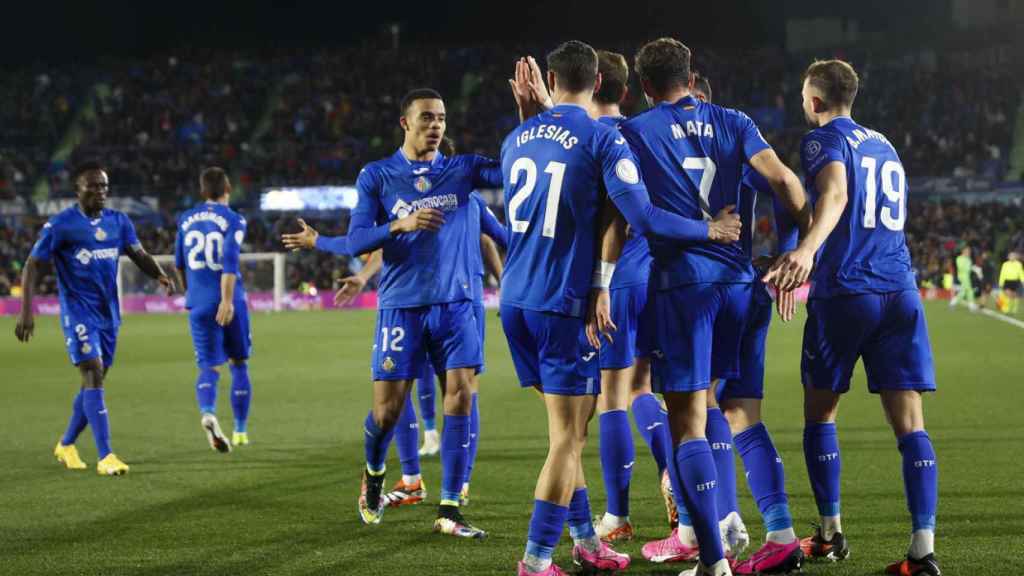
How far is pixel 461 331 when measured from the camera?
664cm

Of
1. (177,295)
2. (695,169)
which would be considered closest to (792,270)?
(695,169)

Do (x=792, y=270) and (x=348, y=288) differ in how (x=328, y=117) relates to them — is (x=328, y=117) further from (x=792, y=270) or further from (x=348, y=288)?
(x=792, y=270)

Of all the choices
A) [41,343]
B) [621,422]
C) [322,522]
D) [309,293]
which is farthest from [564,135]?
[309,293]

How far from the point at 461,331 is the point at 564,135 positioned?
1.95 meters

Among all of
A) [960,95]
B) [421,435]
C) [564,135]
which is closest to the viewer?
[564,135]

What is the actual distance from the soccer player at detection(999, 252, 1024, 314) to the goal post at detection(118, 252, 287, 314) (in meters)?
19.7

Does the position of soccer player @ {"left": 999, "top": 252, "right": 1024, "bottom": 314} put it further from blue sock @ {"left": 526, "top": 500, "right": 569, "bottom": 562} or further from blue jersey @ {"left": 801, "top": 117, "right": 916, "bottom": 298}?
blue sock @ {"left": 526, "top": 500, "right": 569, "bottom": 562}

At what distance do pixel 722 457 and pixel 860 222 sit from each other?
120cm

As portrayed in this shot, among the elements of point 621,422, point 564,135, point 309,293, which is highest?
point 564,135

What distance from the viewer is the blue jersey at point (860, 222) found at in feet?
17.5

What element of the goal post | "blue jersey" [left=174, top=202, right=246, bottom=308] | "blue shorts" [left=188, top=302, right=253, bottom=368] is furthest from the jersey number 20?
the goal post

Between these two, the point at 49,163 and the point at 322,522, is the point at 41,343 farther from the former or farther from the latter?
the point at 49,163

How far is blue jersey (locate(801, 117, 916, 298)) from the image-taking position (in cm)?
534

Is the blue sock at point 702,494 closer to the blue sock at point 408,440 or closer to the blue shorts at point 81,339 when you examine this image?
the blue sock at point 408,440
